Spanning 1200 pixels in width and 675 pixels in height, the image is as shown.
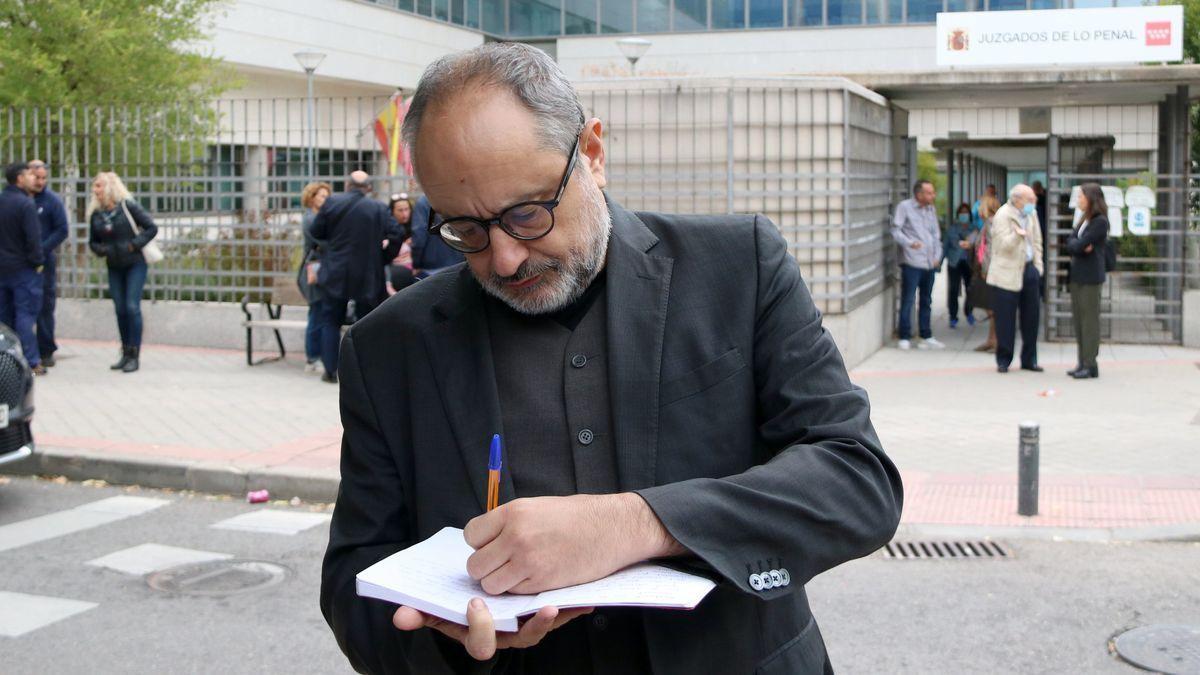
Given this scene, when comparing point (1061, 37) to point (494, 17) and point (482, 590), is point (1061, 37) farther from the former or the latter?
point (494, 17)

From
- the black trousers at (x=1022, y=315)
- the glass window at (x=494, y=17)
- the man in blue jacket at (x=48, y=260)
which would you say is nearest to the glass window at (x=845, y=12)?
the glass window at (x=494, y=17)

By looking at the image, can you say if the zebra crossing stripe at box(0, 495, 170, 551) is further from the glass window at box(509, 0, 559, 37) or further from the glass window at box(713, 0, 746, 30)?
the glass window at box(509, 0, 559, 37)

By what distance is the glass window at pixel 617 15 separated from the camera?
145 feet

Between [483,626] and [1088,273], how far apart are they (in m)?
12.1

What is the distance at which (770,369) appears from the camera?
188 cm

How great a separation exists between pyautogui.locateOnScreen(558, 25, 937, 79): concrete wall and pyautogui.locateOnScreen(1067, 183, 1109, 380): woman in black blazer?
29052 mm

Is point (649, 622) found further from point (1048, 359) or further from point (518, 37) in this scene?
point (518, 37)

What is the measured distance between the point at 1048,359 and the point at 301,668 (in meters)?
10.9

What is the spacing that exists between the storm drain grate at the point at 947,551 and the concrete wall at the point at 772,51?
114 feet

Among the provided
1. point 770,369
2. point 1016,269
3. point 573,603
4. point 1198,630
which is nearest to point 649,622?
point 573,603

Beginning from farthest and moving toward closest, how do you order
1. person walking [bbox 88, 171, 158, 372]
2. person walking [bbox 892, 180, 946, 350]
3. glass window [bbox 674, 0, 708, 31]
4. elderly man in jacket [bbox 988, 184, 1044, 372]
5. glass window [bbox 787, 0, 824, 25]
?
glass window [bbox 674, 0, 708, 31] < glass window [bbox 787, 0, 824, 25] < person walking [bbox 892, 180, 946, 350] < elderly man in jacket [bbox 988, 184, 1044, 372] < person walking [bbox 88, 171, 158, 372]

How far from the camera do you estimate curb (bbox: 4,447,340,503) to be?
8406mm

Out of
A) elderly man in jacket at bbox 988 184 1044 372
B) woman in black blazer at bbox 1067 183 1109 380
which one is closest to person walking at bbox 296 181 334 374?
elderly man in jacket at bbox 988 184 1044 372

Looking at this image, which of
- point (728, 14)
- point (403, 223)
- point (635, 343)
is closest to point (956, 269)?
point (403, 223)
